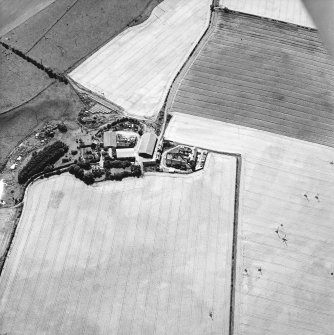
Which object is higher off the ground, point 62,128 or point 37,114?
point 37,114

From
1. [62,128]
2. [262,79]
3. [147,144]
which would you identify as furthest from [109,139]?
[262,79]

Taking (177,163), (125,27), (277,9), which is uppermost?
(277,9)

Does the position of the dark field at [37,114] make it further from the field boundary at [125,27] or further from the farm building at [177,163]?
the farm building at [177,163]

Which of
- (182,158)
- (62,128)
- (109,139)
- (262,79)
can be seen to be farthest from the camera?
(262,79)

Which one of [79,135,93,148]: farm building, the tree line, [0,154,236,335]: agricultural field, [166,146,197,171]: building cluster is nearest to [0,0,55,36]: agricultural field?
the tree line

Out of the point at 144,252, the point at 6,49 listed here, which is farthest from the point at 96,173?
the point at 6,49

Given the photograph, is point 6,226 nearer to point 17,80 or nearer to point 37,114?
point 37,114
